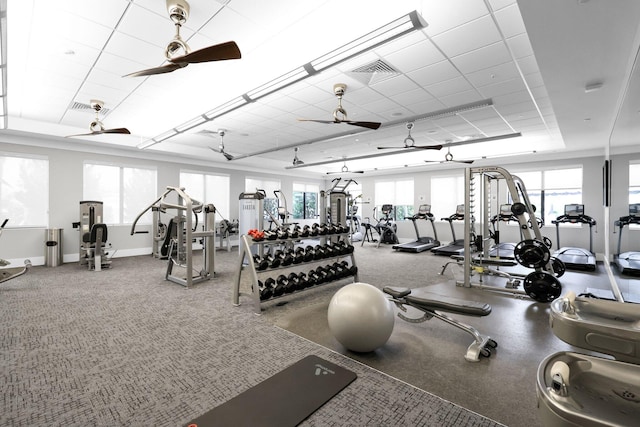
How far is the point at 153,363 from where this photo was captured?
2.37 metres

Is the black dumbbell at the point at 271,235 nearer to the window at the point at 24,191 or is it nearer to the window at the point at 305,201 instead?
the window at the point at 24,191

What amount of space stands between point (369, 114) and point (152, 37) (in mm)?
3435

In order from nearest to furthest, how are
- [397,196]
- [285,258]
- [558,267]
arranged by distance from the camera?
1. [285,258]
2. [558,267]
3. [397,196]

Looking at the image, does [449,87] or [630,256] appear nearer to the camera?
[449,87]

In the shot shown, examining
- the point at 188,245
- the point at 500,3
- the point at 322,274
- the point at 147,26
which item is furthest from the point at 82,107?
the point at 500,3

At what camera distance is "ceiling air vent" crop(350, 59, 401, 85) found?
348 cm

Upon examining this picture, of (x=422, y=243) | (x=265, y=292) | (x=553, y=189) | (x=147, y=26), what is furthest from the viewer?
(x=422, y=243)

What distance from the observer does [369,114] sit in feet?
17.1

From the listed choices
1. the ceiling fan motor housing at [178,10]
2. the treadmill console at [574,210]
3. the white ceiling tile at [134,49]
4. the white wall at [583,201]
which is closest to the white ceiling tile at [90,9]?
the white ceiling tile at [134,49]

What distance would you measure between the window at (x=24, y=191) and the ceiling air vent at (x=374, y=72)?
7.20 metres

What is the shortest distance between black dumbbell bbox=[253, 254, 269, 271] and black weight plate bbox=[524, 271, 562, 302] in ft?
11.8

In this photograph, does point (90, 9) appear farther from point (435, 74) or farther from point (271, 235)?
point (435, 74)

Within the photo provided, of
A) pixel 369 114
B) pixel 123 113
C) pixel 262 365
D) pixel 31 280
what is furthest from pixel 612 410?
pixel 31 280

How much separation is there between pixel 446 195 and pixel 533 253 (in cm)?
658
